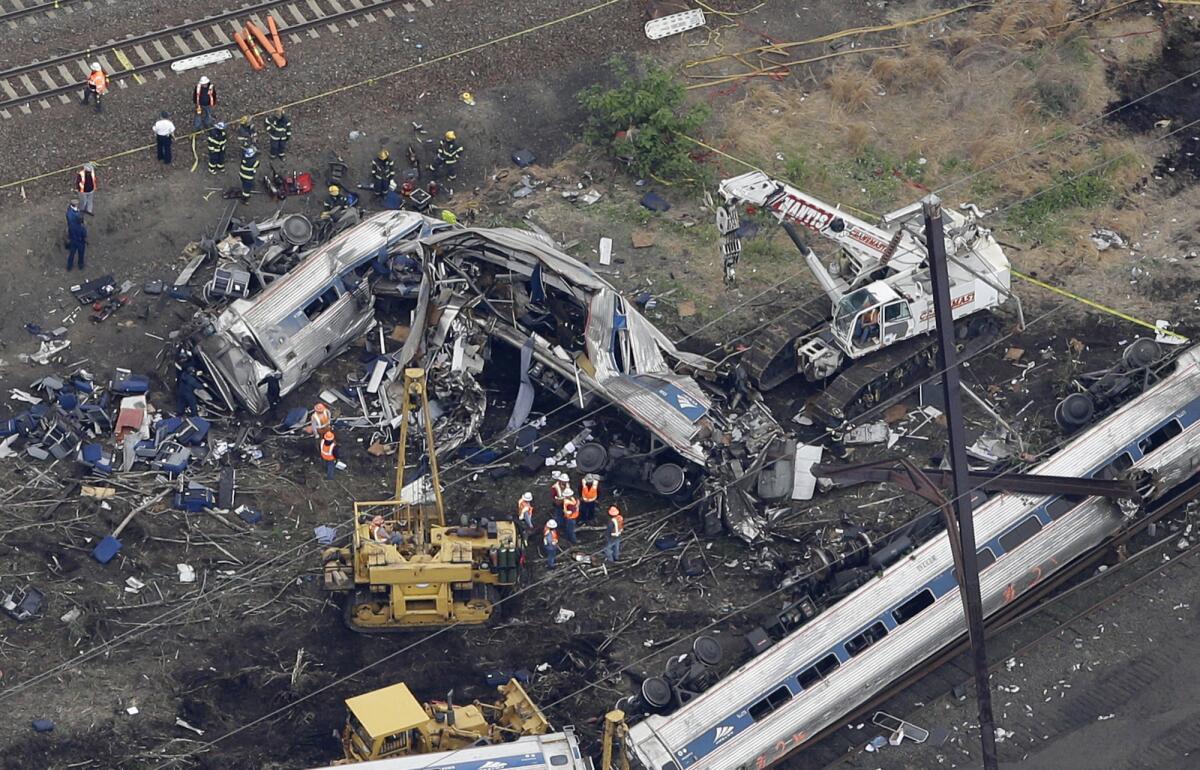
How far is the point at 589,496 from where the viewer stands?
40.1 m

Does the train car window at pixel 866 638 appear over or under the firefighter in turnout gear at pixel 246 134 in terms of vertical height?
under

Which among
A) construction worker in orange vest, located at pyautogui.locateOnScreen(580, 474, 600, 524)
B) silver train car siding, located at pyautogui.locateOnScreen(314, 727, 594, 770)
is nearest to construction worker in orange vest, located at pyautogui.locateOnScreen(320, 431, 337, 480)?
construction worker in orange vest, located at pyautogui.locateOnScreen(580, 474, 600, 524)

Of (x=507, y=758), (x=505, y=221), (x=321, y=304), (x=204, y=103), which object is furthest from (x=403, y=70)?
(x=507, y=758)

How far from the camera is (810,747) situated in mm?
37375

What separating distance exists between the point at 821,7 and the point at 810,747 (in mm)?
20057

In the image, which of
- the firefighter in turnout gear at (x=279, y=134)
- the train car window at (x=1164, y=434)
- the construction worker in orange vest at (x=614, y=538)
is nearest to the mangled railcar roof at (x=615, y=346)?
the construction worker in orange vest at (x=614, y=538)

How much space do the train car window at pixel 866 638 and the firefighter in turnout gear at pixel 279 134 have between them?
16832mm

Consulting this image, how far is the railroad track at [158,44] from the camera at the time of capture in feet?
155

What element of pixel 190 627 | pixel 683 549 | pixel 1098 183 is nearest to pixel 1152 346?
pixel 1098 183

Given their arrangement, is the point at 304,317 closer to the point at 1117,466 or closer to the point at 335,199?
the point at 335,199

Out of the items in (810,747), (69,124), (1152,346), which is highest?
(69,124)

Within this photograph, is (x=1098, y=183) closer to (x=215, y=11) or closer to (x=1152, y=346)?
(x=1152, y=346)

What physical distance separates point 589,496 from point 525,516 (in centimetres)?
120

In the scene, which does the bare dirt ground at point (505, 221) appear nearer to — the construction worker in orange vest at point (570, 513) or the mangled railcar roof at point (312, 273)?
the construction worker in orange vest at point (570, 513)
